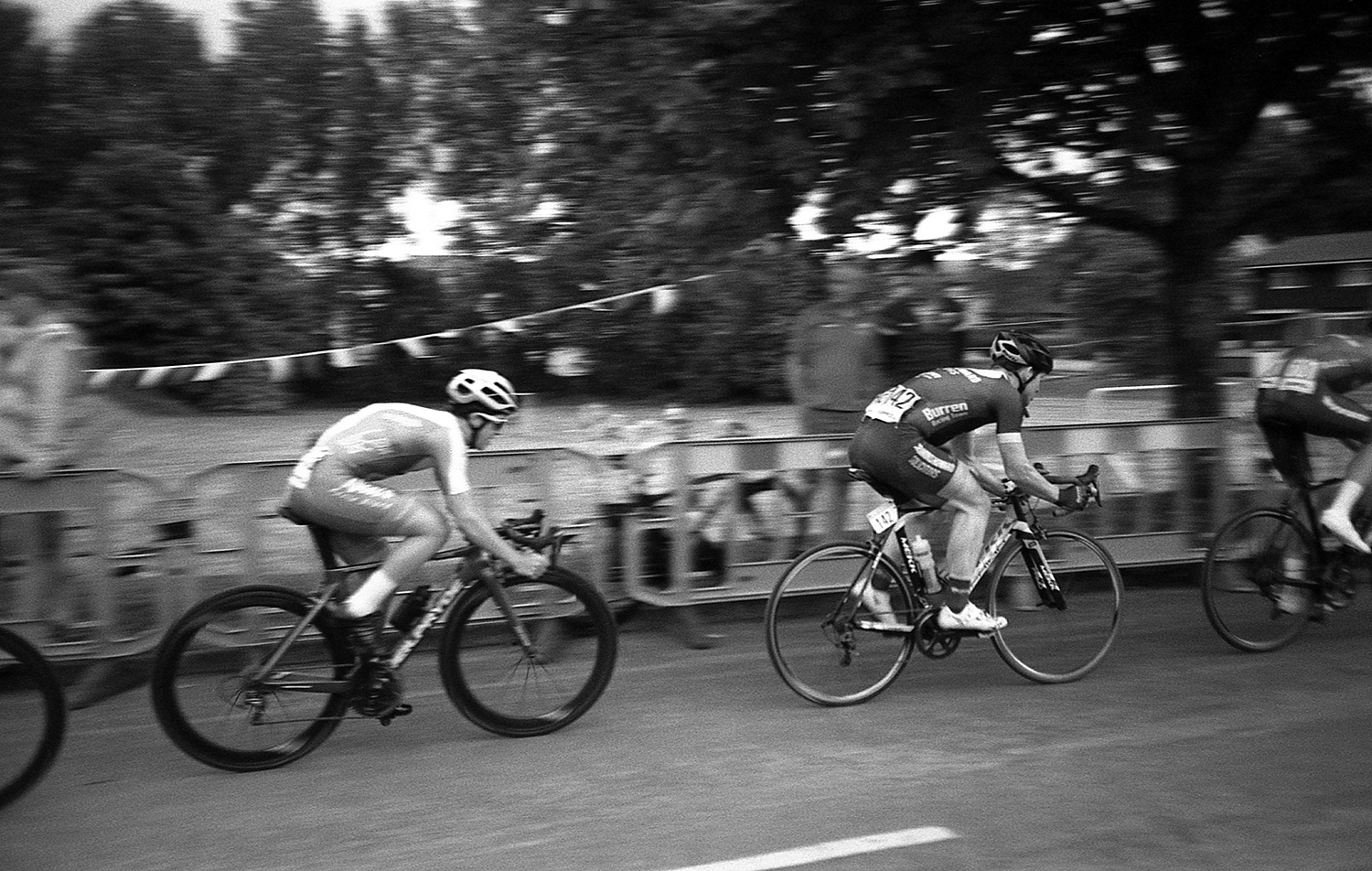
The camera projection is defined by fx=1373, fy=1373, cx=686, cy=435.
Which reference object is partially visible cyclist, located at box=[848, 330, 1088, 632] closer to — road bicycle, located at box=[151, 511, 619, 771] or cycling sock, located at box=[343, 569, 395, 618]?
road bicycle, located at box=[151, 511, 619, 771]

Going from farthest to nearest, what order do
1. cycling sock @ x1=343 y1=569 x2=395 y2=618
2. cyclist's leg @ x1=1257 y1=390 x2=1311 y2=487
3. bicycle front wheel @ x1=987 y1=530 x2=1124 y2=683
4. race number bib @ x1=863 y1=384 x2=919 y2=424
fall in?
cyclist's leg @ x1=1257 y1=390 x2=1311 y2=487 < bicycle front wheel @ x1=987 y1=530 x2=1124 y2=683 < race number bib @ x1=863 y1=384 x2=919 y2=424 < cycling sock @ x1=343 y1=569 x2=395 y2=618

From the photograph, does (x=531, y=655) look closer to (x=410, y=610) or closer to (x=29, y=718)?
(x=410, y=610)

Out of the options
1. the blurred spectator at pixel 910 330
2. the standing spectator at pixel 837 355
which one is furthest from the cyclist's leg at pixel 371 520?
the blurred spectator at pixel 910 330

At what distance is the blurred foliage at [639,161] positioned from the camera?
352 inches

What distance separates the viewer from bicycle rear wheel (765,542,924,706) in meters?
6.21

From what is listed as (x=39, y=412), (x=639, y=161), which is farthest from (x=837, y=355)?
(x=39, y=412)

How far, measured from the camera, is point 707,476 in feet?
25.8

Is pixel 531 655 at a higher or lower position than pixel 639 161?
lower

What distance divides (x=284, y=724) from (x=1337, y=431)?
545 centimetres

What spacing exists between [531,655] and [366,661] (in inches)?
27.8

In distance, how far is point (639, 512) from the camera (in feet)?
25.5

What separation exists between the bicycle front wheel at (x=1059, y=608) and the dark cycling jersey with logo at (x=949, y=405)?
66cm

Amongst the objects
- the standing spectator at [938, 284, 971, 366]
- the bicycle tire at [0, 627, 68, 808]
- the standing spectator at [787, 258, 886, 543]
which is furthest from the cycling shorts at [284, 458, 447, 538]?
the standing spectator at [938, 284, 971, 366]

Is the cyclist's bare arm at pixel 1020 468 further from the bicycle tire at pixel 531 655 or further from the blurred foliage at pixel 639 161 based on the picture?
the blurred foliage at pixel 639 161
